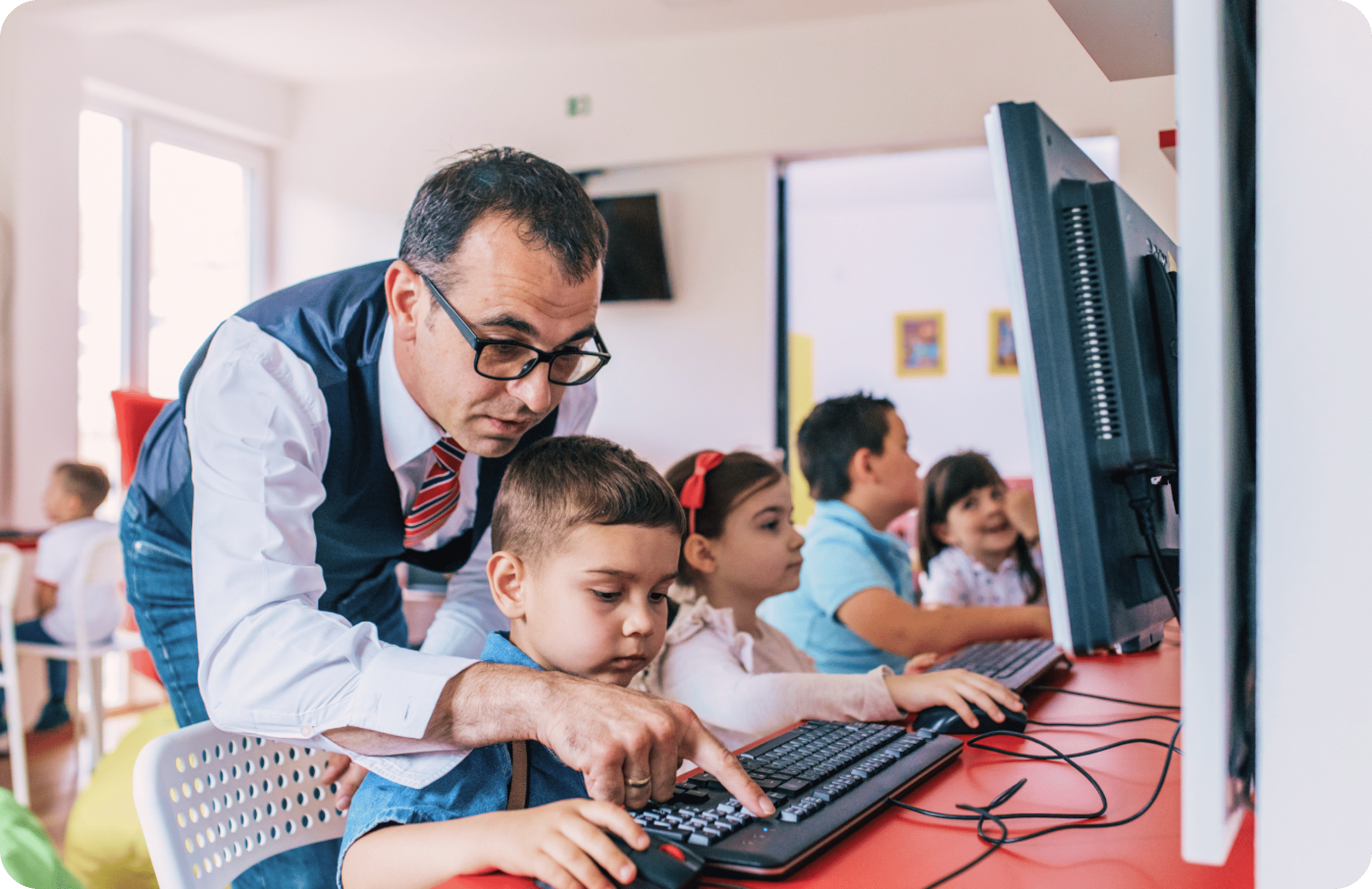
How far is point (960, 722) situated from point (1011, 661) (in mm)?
349

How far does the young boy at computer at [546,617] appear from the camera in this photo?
0.69m

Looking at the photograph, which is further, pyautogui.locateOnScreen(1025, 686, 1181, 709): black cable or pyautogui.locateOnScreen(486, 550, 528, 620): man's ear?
pyautogui.locateOnScreen(1025, 686, 1181, 709): black cable

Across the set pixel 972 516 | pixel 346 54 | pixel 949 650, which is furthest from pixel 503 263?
pixel 346 54

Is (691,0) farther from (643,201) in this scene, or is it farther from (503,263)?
(503,263)

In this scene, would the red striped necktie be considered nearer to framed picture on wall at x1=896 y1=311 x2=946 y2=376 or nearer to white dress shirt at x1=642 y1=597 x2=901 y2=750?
white dress shirt at x1=642 y1=597 x2=901 y2=750

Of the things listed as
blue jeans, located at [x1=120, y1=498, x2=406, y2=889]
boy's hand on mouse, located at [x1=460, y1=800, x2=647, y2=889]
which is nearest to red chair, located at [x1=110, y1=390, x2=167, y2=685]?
blue jeans, located at [x1=120, y1=498, x2=406, y2=889]

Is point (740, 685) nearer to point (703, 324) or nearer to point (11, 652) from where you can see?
point (11, 652)

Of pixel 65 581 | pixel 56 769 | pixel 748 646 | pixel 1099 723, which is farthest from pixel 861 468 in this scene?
pixel 56 769

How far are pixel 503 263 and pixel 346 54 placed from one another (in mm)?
→ 4413

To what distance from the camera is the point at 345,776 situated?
3.30 feet

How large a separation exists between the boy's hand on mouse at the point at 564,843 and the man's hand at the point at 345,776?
0.40 meters

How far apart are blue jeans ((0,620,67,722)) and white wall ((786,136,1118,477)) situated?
430 centimetres

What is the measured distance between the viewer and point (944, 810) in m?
0.75

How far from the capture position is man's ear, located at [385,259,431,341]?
3.40ft
